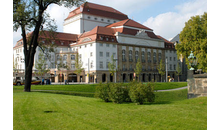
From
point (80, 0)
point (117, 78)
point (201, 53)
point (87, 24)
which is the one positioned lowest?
point (117, 78)

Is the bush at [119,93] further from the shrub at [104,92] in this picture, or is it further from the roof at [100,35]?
the roof at [100,35]

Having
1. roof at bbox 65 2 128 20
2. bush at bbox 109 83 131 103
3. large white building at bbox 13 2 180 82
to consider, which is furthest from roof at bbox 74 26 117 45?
bush at bbox 109 83 131 103

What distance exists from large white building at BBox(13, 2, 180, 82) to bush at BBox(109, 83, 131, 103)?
51196mm

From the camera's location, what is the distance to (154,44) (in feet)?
280

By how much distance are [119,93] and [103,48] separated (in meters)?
57.5

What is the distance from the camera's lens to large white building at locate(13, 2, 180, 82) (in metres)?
71.9

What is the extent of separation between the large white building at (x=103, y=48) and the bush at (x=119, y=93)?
51.2 meters

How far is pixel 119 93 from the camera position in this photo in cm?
1538

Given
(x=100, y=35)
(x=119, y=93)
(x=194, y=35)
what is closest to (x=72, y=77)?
(x=100, y=35)

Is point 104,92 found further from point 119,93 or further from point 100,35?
point 100,35

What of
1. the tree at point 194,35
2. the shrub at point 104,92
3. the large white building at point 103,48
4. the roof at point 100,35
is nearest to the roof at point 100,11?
the large white building at point 103,48
